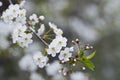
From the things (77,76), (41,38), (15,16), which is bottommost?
(77,76)

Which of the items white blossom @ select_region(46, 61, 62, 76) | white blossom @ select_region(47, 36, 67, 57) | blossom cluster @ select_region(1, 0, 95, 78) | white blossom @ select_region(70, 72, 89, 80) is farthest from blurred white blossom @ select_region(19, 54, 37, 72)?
white blossom @ select_region(47, 36, 67, 57)

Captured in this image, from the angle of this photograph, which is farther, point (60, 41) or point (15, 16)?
point (15, 16)

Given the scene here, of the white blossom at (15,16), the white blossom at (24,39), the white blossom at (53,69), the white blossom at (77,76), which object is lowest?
the white blossom at (77,76)

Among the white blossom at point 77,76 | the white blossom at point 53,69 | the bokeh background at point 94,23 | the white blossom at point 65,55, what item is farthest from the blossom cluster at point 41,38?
the bokeh background at point 94,23

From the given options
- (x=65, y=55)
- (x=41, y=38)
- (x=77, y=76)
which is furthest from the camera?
(x=77, y=76)

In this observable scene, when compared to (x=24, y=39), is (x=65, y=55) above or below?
below

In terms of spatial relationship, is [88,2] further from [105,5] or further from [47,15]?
[47,15]

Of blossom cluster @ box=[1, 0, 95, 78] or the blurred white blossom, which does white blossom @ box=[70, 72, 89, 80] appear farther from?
blossom cluster @ box=[1, 0, 95, 78]

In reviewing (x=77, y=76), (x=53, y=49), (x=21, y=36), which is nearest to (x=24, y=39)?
(x=21, y=36)

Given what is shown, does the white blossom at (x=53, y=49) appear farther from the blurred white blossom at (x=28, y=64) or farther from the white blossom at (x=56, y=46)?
the blurred white blossom at (x=28, y=64)

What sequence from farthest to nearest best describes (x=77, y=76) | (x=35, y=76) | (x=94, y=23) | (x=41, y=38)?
(x=94, y=23)
(x=77, y=76)
(x=35, y=76)
(x=41, y=38)

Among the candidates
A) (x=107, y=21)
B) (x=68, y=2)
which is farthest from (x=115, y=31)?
(x=68, y=2)

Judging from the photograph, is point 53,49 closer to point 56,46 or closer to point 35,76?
point 56,46
